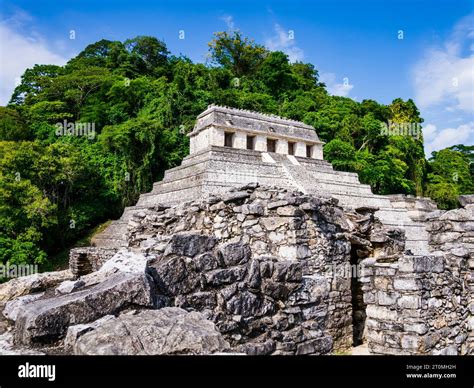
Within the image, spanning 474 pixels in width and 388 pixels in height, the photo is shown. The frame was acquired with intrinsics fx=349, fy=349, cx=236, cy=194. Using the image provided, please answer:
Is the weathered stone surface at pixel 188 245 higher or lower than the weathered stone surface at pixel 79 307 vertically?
higher

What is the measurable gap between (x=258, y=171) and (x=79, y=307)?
1727cm

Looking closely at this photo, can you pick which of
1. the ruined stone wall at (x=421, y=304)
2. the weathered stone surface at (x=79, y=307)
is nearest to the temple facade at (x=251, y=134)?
the ruined stone wall at (x=421, y=304)

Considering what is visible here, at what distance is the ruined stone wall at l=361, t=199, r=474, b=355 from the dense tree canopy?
14074mm

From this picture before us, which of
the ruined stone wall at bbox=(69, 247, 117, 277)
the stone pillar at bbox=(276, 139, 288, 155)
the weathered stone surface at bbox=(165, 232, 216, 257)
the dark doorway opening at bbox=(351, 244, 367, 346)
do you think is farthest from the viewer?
the stone pillar at bbox=(276, 139, 288, 155)

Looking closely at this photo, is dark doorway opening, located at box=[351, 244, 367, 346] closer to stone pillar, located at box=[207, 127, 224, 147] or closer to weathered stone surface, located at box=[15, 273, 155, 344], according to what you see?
weathered stone surface, located at box=[15, 273, 155, 344]

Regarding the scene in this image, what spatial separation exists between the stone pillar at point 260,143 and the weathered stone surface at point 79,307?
2082 cm

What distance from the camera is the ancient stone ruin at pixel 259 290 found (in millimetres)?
2621

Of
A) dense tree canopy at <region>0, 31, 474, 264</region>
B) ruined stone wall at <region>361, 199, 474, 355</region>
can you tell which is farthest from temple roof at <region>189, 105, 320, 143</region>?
ruined stone wall at <region>361, 199, 474, 355</region>

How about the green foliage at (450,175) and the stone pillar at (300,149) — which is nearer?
the stone pillar at (300,149)

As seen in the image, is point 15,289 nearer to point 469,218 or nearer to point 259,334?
point 259,334

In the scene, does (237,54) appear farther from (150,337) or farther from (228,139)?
(150,337)

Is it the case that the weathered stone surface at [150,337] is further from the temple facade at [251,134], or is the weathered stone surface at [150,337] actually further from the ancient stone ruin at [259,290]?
the temple facade at [251,134]

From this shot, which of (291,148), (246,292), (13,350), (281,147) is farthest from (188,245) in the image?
(291,148)

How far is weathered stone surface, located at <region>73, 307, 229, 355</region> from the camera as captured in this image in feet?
7.60
